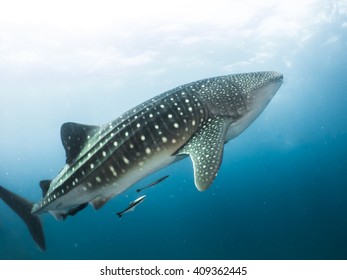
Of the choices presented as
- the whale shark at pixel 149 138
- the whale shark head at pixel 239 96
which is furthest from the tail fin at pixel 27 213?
the whale shark head at pixel 239 96

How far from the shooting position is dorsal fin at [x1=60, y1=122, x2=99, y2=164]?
4.68 m

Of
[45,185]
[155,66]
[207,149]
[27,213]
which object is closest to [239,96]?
[207,149]

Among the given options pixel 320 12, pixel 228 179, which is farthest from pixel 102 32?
pixel 228 179

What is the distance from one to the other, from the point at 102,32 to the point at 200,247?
33.0 meters

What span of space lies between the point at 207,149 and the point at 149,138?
0.90 metres

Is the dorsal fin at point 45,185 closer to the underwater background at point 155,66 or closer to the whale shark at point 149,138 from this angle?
the whale shark at point 149,138

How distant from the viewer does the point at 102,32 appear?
2781 centimetres

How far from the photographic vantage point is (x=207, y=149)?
4.15m

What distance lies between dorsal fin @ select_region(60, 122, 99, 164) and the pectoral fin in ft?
5.34

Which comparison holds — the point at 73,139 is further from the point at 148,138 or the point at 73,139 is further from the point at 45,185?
the point at 148,138

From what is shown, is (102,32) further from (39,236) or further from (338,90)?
(338,90)

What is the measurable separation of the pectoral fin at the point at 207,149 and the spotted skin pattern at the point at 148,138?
1cm

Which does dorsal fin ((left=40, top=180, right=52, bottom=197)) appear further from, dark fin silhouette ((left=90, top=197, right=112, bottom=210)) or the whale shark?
dark fin silhouette ((left=90, top=197, right=112, bottom=210))

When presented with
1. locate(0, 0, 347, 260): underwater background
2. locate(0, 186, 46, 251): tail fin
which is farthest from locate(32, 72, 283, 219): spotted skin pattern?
locate(0, 0, 347, 260): underwater background
